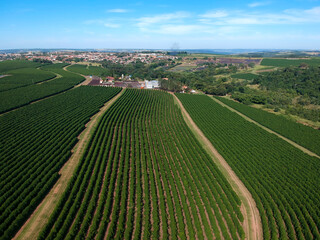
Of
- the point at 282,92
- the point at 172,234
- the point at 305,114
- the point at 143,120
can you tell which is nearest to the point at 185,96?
the point at 143,120

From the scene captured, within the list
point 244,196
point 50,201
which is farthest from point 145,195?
point 244,196

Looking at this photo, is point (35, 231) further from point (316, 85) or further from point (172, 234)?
point (316, 85)

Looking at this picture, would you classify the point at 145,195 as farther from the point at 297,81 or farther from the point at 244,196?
the point at 297,81

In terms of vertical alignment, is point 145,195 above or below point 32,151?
below

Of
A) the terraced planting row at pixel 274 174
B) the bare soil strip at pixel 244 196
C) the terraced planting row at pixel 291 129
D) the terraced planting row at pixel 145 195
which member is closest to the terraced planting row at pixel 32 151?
the terraced planting row at pixel 145 195

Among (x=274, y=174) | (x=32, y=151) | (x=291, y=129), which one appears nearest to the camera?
(x=274, y=174)
